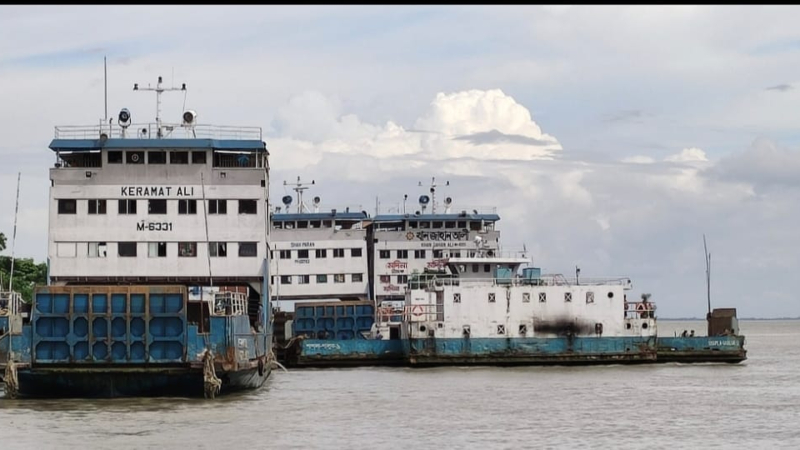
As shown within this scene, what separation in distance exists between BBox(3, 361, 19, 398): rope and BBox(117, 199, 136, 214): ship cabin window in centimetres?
1273

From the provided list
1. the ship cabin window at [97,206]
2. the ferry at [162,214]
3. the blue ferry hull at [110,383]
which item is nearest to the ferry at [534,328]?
the ferry at [162,214]

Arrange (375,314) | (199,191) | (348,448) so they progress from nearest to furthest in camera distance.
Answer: (348,448)
(199,191)
(375,314)

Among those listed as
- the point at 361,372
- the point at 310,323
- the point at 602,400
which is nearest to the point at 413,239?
the point at 310,323

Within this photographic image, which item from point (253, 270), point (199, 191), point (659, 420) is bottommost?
point (659, 420)

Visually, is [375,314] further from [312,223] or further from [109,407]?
[109,407]

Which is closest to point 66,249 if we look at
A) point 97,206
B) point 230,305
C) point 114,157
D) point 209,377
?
point 97,206

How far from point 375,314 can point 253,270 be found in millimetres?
23025

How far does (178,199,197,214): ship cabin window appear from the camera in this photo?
45844mm

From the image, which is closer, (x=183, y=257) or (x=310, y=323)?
(x=183, y=257)

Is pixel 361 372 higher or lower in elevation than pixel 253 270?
lower

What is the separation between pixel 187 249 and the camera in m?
45.9

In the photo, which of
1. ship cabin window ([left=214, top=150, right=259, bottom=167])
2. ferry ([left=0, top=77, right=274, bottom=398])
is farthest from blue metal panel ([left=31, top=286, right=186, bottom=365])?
ship cabin window ([left=214, top=150, right=259, bottom=167])

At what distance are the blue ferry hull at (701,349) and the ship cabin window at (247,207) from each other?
74.4ft

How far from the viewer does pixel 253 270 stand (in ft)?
151
